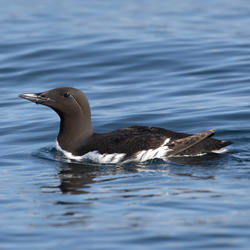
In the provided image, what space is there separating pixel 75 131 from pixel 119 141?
0.83m

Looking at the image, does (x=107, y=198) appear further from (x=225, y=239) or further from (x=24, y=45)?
(x=24, y=45)

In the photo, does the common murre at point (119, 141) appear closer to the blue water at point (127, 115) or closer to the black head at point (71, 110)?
the black head at point (71, 110)

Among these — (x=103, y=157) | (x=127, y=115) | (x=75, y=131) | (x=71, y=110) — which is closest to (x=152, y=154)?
(x=103, y=157)

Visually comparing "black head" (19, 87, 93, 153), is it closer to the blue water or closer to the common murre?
the common murre

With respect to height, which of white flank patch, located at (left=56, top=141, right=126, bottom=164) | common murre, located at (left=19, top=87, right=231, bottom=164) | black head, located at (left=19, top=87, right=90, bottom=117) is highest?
black head, located at (left=19, top=87, right=90, bottom=117)

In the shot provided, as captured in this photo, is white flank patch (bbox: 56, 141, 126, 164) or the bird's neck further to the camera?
the bird's neck

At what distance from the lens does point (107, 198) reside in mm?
7590

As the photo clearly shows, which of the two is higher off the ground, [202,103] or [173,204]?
[202,103]

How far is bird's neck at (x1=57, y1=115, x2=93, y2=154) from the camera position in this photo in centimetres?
993

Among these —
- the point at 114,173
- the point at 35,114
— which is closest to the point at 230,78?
the point at 35,114

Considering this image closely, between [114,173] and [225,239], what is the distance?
9.54ft

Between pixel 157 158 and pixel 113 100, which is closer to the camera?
pixel 157 158

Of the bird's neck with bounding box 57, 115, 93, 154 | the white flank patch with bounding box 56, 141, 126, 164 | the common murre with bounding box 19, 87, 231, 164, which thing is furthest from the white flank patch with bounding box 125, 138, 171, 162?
the bird's neck with bounding box 57, 115, 93, 154

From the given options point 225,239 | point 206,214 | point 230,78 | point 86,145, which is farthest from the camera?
point 230,78
